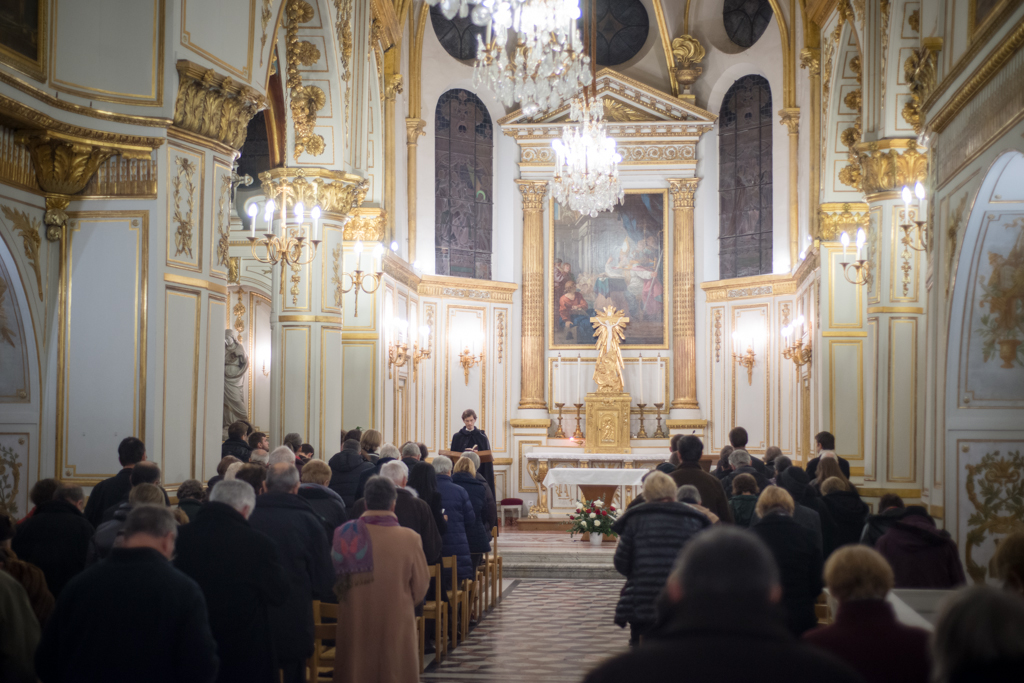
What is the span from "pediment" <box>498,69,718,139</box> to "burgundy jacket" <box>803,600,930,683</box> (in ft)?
59.4

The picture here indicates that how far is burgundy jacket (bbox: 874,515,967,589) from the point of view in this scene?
5965 millimetres

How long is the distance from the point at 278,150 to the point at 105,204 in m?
5.45

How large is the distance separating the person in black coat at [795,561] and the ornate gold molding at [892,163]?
22.1 ft

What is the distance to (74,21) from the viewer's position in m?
7.95

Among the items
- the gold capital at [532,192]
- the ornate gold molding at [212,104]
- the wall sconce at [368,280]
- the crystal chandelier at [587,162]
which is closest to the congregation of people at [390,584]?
the ornate gold molding at [212,104]

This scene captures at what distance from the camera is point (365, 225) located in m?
15.4

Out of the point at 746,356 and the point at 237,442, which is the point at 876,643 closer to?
the point at 237,442

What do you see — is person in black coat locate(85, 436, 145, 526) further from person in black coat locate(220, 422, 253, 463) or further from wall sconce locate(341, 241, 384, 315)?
wall sconce locate(341, 241, 384, 315)

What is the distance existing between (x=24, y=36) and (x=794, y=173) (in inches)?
573

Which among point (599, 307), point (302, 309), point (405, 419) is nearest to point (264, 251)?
point (405, 419)

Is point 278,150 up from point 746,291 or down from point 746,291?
up

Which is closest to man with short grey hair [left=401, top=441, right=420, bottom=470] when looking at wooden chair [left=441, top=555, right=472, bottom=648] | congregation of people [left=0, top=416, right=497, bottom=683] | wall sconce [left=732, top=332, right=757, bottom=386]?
wooden chair [left=441, top=555, right=472, bottom=648]

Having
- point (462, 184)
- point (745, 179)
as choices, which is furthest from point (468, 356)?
point (745, 179)

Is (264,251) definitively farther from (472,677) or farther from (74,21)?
(472,677)
